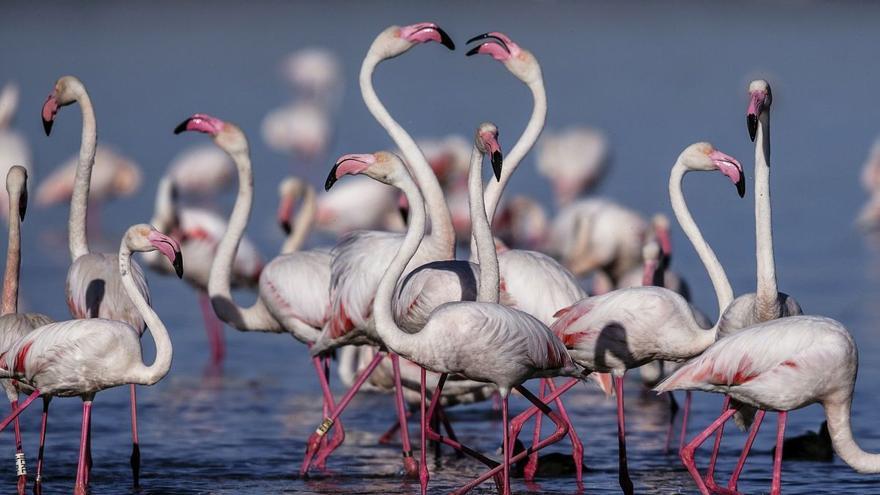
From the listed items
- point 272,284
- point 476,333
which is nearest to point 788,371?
point 476,333

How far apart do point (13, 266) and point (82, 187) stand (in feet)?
2.33

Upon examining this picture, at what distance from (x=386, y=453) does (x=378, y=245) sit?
113 centimetres

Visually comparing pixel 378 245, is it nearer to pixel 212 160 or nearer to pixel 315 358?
pixel 315 358

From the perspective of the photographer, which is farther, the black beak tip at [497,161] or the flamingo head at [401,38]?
the flamingo head at [401,38]

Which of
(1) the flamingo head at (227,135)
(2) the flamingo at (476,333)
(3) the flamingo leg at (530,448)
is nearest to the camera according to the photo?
(2) the flamingo at (476,333)

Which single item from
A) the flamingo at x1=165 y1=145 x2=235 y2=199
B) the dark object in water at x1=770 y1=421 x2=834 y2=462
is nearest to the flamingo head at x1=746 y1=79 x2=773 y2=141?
the dark object in water at x1=770 y1=421 x2=834 y2=462

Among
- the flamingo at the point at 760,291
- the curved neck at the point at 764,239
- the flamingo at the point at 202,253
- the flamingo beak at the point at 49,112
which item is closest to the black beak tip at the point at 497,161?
the flamingo at the point at 760,291

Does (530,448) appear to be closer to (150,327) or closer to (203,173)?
(150,327)

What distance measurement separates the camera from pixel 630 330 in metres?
7.01

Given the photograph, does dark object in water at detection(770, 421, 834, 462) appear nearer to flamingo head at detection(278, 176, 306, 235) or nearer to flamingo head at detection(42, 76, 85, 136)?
flamingo head at detection(42, 76, 85, 136)

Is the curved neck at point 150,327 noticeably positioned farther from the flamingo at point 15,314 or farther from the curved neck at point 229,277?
the curved neck at point 229,277

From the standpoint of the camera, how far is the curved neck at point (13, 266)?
7438 millimetres

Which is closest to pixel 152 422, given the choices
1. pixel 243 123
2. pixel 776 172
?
pixel 776 172

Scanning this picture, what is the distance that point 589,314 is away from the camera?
706cm
